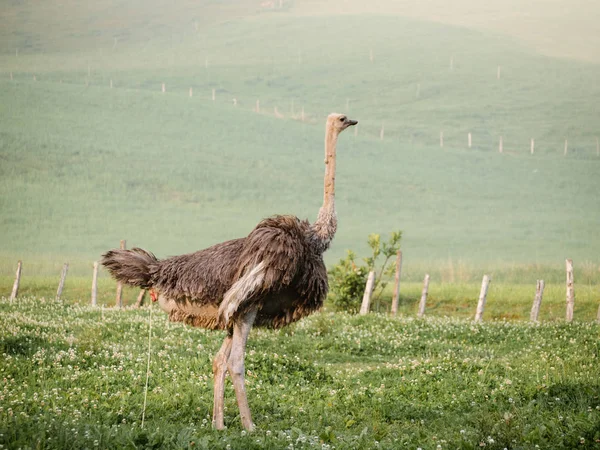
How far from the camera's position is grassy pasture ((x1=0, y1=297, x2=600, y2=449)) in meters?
8.91

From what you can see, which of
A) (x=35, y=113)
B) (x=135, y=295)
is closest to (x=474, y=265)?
(x=135, y=295)

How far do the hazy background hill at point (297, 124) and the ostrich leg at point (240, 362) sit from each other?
1432 inches

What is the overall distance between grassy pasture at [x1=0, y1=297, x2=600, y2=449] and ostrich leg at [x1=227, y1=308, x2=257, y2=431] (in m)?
0.28

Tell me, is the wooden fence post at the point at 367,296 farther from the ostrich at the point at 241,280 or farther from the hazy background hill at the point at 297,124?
the hazy background hill at the point at 297,124

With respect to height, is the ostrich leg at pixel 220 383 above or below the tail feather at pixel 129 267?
below

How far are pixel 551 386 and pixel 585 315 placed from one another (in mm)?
19523


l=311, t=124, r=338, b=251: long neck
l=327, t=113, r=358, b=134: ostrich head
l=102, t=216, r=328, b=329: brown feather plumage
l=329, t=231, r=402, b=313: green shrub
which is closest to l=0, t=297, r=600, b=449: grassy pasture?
l=102, t=216, r=328, b=329: brown feather plumage

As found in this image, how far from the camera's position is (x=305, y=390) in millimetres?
12383

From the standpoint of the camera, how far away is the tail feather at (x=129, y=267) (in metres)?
10.8

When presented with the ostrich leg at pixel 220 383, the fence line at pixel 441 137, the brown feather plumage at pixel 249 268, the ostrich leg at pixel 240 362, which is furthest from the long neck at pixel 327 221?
the fence line at pixel 441 137

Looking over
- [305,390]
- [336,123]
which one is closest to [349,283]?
[305,390]

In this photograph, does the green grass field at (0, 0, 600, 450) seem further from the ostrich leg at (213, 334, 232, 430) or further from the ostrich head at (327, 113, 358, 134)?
the ostrich head at (327, 113, 358, 134)

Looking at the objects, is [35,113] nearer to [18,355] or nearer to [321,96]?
[321,96]

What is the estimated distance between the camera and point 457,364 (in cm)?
1403
